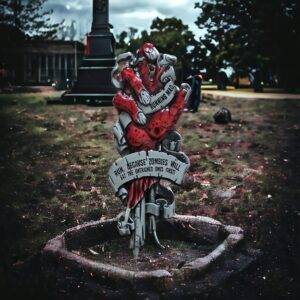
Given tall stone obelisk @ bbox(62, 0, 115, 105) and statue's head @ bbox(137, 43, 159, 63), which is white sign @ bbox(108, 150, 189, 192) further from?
tall stone obelisk @ bbox(62, 0, 115, 105)

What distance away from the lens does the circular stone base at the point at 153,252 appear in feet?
14.8

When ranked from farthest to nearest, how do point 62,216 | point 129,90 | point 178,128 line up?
point 178,128
point 62,216
point 129,90

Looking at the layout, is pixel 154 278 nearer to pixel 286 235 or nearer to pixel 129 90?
pixel 129 90

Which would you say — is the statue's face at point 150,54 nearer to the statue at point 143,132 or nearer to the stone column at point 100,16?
the statue at point 143,132

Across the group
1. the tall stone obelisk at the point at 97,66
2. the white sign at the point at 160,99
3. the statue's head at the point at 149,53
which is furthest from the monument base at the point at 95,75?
the white sign at the point at 160,99

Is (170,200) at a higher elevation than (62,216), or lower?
higher

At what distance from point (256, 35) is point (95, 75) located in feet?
53.4

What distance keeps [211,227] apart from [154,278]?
1638mm

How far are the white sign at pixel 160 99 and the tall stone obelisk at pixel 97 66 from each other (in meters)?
14.7

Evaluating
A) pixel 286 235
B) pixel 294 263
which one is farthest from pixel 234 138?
pixel 294 263

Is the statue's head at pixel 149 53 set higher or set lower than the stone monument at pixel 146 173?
higher

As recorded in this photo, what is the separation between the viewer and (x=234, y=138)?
41.5 feet

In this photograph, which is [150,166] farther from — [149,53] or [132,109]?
[149,53]

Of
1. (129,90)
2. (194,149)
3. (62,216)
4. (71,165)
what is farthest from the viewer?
(194,149)
